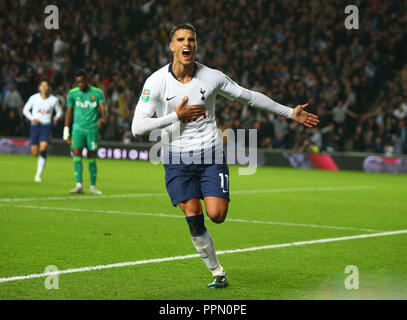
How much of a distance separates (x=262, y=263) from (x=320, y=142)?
17521 mm

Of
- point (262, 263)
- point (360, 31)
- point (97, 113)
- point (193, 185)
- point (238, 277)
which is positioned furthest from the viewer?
point (360, 31)

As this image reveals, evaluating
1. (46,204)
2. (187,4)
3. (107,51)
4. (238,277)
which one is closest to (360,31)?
(187,4)

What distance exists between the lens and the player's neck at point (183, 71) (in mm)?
6641

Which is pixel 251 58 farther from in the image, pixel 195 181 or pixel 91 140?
pixel 195 181

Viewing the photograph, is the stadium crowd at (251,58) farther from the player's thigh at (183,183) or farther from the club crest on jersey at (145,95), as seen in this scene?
the club crest on jersey at (145,95)

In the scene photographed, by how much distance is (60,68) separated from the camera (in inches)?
1164

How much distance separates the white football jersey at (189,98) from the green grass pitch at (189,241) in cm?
125

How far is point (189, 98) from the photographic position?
6633 millimetres

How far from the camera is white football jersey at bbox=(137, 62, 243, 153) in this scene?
21.5ft

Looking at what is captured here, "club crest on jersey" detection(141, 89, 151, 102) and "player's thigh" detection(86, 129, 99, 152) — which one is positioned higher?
"club crest on jersey" detection(141, 89, 151, 102)

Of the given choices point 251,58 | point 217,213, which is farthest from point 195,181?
point 251,58

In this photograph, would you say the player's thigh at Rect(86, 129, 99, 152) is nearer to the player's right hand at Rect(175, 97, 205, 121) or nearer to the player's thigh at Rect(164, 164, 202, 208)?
the player's thigh at Rect(164, 164, 202, 208)

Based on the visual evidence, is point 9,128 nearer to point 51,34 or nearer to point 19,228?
point 51,34

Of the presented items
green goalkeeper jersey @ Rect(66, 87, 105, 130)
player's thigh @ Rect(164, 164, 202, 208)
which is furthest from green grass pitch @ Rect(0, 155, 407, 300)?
green goalkeeper jersey @ Rect(66, 87, 105, 130)
